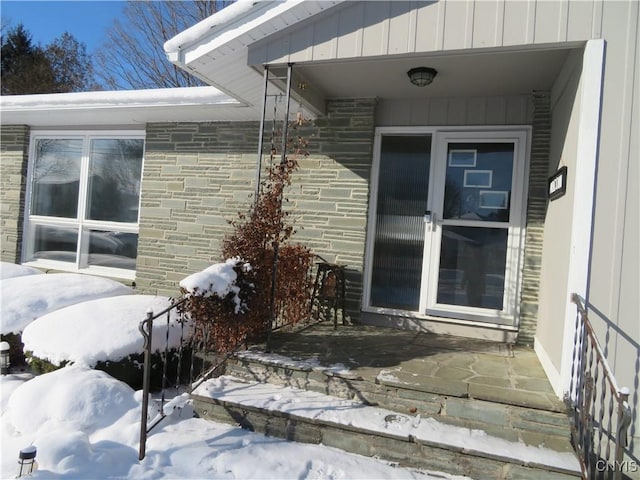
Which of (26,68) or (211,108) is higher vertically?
(26,68)

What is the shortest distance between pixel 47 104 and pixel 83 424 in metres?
4.72

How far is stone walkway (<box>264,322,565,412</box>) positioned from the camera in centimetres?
300

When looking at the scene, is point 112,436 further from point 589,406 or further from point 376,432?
point 589,406

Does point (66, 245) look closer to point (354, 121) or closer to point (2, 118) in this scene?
point (2, 118)

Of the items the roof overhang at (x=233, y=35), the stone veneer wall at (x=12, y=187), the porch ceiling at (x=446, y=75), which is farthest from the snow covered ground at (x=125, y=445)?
the stone veneer wall at (x=12, y=187)

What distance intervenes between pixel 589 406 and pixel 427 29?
8.93ft

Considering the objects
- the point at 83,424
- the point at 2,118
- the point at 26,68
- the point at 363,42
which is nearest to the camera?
the point at 83,424

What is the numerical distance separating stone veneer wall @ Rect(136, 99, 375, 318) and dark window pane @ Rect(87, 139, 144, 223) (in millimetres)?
346

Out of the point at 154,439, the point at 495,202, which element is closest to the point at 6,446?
the point at 154,439

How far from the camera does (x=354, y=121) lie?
506cm

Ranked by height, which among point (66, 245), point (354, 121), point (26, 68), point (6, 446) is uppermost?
point (26, 68)

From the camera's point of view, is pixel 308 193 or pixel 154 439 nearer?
pixel 154 439

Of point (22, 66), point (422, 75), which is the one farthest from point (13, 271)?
point (22, 66)

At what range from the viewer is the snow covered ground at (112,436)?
2.56 m
